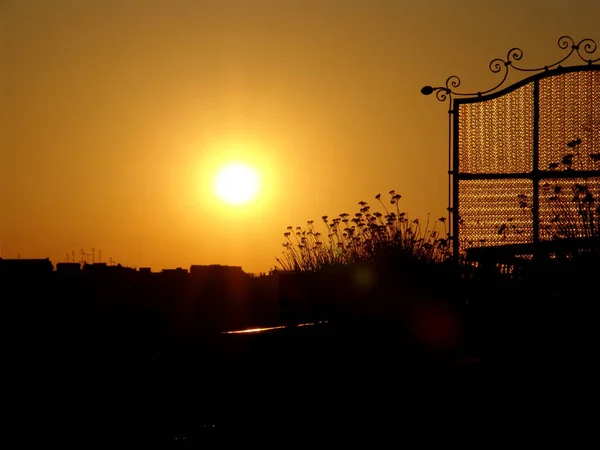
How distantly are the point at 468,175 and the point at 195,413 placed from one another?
7.85 m

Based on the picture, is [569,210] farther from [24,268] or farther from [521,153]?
[24,268]

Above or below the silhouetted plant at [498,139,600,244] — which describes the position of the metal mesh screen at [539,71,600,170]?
above

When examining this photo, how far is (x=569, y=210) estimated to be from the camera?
31.2 feet

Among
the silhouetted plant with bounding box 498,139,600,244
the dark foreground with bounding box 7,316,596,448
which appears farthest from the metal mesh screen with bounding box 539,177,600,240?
the dark foreground with bounding box 7,316,596,448

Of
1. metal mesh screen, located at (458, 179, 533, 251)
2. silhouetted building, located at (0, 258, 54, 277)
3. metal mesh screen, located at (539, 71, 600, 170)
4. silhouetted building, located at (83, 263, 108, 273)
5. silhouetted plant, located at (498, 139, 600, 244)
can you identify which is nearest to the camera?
silhouetted plant, located at (498, 139, 600, 244)

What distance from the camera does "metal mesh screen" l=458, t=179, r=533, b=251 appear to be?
Answer: 11.6 metres

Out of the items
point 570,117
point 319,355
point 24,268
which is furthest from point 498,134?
point 319,355

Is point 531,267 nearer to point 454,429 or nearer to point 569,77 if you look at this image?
point 454,429

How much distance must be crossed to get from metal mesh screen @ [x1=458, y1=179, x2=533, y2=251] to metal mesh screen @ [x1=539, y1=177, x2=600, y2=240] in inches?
9.7

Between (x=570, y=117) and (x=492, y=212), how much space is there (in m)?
1.36

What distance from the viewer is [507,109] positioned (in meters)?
11.7

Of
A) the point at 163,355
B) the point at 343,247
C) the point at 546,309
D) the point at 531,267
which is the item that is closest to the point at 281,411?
the point at 163,355

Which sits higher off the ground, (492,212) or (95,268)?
(492,212)

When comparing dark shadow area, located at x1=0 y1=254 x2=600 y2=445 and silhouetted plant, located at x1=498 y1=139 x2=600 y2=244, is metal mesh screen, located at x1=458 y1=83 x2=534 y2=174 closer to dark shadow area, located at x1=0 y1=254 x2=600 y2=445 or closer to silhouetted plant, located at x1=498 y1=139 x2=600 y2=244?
silhouetted plant, located at x1=498 y1=139 x2=600 y2=244
